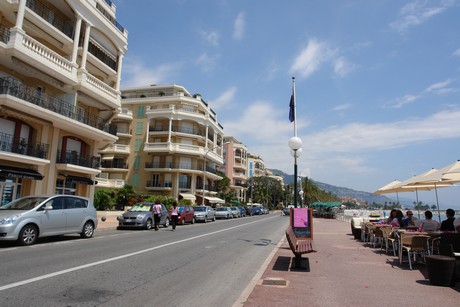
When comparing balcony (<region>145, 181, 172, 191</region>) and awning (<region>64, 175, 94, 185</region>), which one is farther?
balcony (<region>145, 181, 172, 191</region>)

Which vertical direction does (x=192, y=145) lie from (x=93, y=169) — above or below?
above

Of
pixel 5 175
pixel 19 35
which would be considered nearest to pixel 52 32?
pixel 19 35

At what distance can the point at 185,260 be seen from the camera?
9695 millimetres

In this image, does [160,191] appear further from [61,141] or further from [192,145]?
[61,141]

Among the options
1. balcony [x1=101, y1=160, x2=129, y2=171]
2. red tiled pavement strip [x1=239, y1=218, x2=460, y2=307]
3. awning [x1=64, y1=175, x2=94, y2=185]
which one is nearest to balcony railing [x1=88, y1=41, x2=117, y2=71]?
awning [x1=64, y1=175, x2=94, y2=185]

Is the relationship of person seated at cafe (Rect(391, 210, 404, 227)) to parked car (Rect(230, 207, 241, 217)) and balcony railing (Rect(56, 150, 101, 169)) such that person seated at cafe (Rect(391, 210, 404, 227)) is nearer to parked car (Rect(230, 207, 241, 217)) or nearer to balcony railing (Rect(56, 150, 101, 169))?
balcony railing (Rect(56, 150, 101, 169))

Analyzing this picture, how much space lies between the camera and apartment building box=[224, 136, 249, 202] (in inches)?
3423

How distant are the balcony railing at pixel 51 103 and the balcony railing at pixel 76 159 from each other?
2466 mm

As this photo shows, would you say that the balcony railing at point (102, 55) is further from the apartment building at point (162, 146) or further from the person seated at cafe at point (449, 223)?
the person seated at cafe at point (449, 223)

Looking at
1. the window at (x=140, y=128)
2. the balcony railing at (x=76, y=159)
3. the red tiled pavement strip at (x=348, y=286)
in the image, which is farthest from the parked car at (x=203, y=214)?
the window at (x=140, y=128)

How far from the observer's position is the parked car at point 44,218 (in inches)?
Answer: 438

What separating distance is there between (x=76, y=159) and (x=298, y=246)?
852 inches

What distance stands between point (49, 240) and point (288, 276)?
10.0m

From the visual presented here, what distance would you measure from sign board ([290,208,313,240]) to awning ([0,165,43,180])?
54.8 ft
